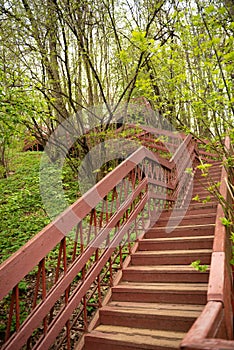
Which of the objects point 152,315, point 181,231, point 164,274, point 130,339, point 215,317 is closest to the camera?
point 215,317

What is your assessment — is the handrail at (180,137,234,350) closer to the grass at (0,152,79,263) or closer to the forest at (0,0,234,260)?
A: the forest at (0,0,234,260)

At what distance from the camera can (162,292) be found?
3.19 meters

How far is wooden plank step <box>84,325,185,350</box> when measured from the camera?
2.54 meters

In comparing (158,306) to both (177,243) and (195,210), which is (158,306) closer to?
(177,243)

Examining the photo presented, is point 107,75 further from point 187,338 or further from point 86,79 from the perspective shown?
point 187,338

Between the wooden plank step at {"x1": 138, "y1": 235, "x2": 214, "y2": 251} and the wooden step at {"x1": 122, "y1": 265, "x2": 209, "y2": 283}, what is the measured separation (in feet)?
1.27

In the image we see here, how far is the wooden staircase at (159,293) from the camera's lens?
271cm

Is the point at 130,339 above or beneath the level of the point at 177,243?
beneath

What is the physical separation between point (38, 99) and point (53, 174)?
15.2 feet

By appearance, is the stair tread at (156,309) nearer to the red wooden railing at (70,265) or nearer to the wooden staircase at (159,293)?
the wooden staircase at (159,293)

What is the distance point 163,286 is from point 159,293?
128 millimetres

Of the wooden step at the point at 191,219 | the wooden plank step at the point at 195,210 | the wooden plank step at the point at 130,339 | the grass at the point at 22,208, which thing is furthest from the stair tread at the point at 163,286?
the grass at the point at 22,208

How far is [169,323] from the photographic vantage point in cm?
278

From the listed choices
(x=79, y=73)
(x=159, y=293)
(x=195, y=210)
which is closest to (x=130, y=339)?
(x=159, y=293)
